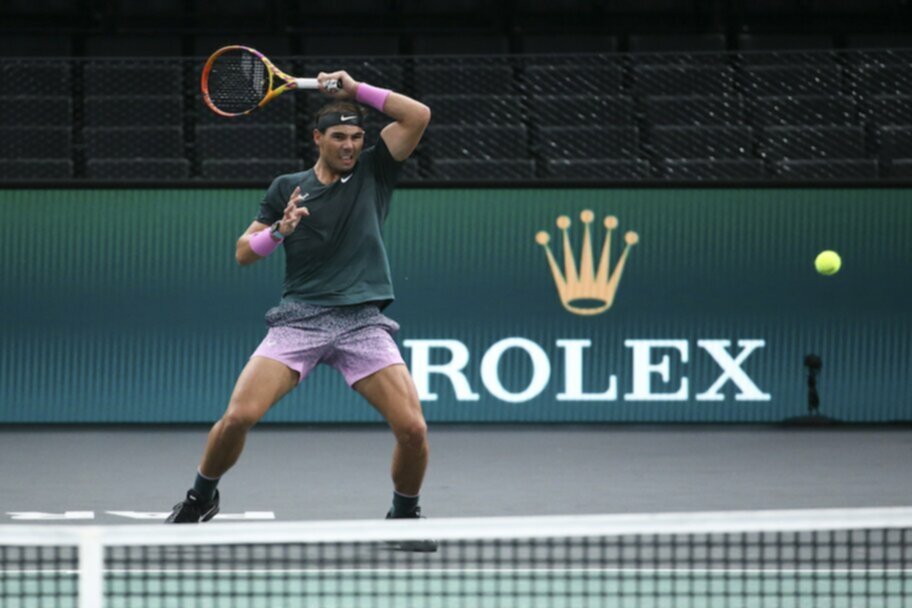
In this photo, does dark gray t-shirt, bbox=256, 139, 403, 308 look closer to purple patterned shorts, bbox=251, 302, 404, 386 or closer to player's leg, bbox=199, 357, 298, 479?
purple patterned shorts, bbox=251, 302, 404, 386

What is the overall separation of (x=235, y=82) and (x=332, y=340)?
1.22 metres

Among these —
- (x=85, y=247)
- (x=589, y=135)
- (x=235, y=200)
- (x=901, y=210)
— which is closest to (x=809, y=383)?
(x=901, y=210)

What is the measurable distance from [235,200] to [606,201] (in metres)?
2.47

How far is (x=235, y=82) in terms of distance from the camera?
241 inches

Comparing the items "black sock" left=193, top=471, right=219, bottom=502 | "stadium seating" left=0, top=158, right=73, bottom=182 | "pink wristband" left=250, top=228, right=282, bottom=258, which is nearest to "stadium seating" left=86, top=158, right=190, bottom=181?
"stadium seating" left=0, top=158, right=73, bottom=182

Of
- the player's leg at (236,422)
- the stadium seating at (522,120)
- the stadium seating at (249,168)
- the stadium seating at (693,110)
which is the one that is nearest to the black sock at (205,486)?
the player's leg at (236,422)

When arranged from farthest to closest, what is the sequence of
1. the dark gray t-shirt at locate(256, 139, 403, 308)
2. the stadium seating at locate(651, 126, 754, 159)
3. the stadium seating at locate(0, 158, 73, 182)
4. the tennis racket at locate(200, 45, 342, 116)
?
the stadium seating at locate(651, 126, 754, 159), the stadium seating at locate(0, 158, 73, 182), the tennis racket at locate(200, 45, 342, 116), the dark gray t-shirt at locate(256, 139, 403, 308)

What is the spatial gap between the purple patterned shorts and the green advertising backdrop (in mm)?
5072

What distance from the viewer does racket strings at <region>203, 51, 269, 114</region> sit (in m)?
6.07

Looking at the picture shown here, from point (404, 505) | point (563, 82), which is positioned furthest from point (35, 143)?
point (404, 505)

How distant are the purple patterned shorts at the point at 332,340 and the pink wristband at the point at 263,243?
0.28 metres

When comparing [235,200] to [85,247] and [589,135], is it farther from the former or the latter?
[589,135]

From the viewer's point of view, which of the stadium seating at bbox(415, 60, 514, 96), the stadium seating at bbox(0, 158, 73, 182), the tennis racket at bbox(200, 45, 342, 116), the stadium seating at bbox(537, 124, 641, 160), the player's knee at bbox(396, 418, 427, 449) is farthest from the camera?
the stadium seating at bbox(415, 60, 514, 96)

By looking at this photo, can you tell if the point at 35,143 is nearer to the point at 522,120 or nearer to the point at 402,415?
the point at 522,120
